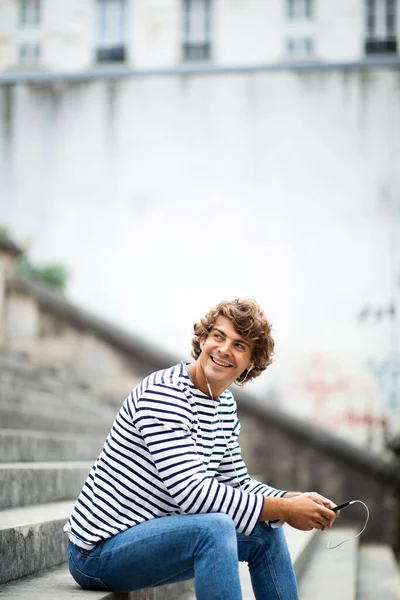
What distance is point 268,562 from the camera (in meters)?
2.37

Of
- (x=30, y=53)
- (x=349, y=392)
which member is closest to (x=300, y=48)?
(x=30, y=53)

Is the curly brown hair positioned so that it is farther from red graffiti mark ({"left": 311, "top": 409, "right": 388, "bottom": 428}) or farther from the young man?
red graffiti mark ({"left": 311, "top": 409, "right": 388, "bottom": 428})

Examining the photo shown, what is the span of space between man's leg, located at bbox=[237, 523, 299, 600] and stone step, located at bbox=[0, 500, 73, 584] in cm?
65

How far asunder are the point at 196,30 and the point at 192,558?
987 centimetres

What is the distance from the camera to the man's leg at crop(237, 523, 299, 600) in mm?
2354

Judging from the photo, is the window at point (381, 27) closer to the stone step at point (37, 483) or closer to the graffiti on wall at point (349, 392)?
the graffiti on wall at point (349, 392)

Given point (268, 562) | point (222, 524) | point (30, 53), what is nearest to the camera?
point (222, 524)

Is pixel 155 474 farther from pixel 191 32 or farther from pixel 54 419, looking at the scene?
pixel 191 32

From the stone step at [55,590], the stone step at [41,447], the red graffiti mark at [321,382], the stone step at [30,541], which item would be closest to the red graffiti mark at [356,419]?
the red graffiti mark at [321,382]

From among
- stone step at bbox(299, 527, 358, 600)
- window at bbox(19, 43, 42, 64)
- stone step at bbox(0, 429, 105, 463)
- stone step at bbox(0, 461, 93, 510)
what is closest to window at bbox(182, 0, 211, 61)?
window at bbox(19, 43, 42, 64)

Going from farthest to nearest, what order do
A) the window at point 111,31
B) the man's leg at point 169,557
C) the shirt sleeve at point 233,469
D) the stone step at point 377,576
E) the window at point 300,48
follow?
the window at point 111,31 < the window at point 300,48 < the stone step at point 377,576 < the shirt sleeve at point 233,469 < the man's leg at point 169,557

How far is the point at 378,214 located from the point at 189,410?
27.1 ft

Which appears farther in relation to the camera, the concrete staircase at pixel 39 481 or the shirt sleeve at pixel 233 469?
the shirt sleeve at pixel 233 469

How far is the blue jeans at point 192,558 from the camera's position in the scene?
2.10 meters
